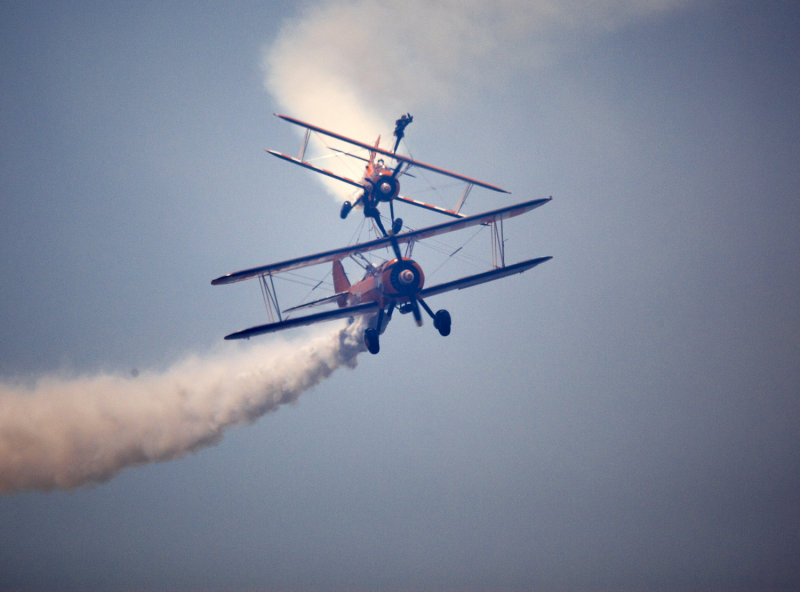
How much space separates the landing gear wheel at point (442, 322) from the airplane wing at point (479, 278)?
1.11 metres

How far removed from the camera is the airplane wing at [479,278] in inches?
1009

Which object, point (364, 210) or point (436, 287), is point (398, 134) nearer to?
point (364, 210)

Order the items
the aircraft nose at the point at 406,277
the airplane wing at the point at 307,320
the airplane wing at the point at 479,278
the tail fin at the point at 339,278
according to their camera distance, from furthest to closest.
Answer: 1. the tail fin at the point at 339,278
2. the airplane wing at the point at 479,278
3. the aircraft nose at the point at 406,277
4. the airplane wing at the point at 307,320

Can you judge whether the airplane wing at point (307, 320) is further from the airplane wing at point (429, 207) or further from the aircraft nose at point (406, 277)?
the airplane wing at point (429, 207)

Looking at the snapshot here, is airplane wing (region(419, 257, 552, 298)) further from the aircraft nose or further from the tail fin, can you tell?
the tail fin

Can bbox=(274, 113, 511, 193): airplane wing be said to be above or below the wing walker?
above

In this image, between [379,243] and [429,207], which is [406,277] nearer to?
[379,243]

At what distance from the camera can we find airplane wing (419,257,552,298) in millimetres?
25625

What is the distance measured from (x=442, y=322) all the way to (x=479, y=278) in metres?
2.65

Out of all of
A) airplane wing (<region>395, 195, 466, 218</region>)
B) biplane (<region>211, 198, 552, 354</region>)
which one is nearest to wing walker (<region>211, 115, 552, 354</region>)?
biplane (<region>211, 198, 552, 354</region>)

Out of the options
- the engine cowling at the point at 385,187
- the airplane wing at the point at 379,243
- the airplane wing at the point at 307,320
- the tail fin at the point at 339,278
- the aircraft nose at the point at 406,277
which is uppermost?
the engine cowling at the point at 385,187

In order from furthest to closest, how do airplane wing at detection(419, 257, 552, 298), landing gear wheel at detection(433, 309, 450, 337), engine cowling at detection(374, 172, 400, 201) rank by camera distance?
engine cowling at detection(374, 172, 400, 201) → airplane wing at detection(419, 257, 552, 298) → landing gear wheel at detection(433, 309, 450, 337)

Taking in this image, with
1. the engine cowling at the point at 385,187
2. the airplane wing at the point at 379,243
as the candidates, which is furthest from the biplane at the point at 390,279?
the engine cowling at the point at 385,187

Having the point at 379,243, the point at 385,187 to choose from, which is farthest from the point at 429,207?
the point at 379,243
